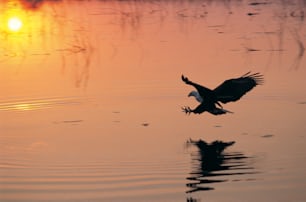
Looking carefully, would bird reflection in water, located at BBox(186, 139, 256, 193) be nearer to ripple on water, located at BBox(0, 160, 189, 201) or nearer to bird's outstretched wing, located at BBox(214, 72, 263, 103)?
ripple on water, located at BBox(0, 160, 189, 201)

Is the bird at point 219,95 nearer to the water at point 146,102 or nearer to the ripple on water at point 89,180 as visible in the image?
the water at point 146,102

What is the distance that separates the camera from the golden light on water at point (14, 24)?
1635 cm

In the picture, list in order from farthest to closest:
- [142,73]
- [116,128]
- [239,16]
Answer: [239,16] → [142,73] → [116,128]

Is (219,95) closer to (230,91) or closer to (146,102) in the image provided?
(230,91)

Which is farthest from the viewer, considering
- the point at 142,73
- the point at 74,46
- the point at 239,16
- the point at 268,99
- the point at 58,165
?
the point at 239,16

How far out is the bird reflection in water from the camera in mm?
8148

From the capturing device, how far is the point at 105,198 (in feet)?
25.0

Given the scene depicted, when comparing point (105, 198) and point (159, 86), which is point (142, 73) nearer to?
point (159, 86)

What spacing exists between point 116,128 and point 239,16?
7.10 m

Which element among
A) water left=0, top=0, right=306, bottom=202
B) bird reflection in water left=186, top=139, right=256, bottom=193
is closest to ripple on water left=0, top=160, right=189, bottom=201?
water left=0, top=0, right=306, bottom=202

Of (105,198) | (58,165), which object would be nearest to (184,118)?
(58,165)

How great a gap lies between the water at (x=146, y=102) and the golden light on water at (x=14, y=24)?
101 millimetres

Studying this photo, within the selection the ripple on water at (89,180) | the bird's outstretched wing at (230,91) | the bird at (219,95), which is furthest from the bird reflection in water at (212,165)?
the bird's outstretched wing at (230,91)

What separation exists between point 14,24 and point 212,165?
8.56 metres
